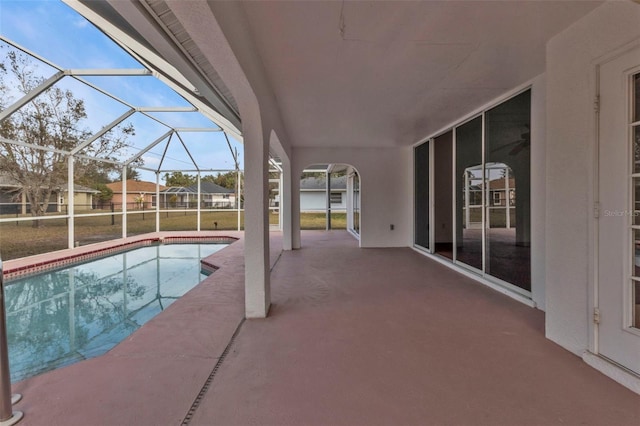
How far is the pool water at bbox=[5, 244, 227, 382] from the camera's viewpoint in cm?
259

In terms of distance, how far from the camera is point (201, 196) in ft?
35.9

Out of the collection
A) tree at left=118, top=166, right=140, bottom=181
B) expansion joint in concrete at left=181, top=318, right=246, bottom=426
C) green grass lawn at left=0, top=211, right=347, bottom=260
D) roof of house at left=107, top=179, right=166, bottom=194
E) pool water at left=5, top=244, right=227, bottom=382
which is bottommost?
pool water at left=5, top=244, right=227, bottom=382

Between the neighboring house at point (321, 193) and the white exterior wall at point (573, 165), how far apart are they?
30.2ft

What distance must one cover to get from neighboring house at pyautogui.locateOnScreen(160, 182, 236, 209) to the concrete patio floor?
8664mm

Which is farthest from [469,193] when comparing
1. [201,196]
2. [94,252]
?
[201,196]

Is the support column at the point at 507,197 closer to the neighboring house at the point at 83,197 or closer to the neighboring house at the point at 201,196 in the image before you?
the neighboring house at the point at 201,196

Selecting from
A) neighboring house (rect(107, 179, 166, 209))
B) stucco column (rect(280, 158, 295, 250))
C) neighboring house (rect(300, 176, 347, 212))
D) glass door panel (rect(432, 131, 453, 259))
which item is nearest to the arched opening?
neighboring house (rect(300, 176, 347, 212))

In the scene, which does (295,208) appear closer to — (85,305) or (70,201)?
(85,305)

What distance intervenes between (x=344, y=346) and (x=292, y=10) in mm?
2618

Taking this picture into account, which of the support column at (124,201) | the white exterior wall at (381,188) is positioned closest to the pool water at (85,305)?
the support column at (124,201)

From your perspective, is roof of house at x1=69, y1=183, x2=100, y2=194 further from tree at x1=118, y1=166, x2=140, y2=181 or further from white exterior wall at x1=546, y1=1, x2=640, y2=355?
white exterior wall at x1=546, y1=1, x2=640, y2=355

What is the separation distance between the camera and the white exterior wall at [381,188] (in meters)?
7.04

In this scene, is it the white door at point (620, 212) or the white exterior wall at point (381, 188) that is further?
the white exterior wall at point (381, 188)

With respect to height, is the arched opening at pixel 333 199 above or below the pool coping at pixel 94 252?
above
